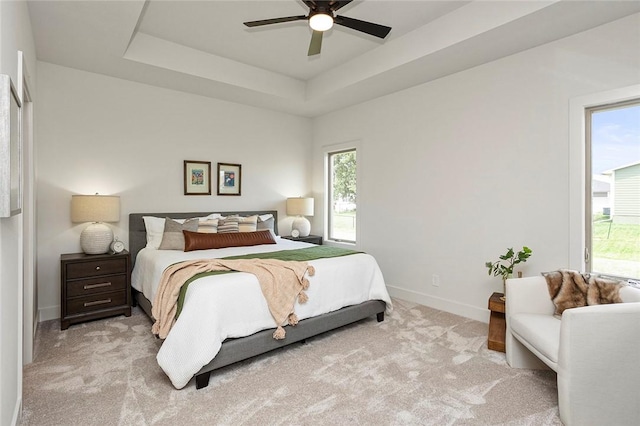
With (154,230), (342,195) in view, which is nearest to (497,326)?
(342,195)

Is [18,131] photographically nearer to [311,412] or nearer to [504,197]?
[311,412]

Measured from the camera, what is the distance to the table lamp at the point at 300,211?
17.1 ft

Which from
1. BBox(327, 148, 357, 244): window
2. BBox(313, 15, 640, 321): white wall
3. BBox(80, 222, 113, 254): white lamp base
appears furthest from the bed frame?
BBox(327, 148, 357, 244): window

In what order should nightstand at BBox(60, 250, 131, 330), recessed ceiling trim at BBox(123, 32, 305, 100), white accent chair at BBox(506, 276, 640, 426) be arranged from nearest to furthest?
1. white accent chair at BBox(506, 276, 640, 426)
2. nightstand at BBox(60, 250, 131, 330)
3. recessed ceiling trim at BBox(123, 32, 305, 100)

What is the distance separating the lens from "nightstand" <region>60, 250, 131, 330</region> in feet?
10.8

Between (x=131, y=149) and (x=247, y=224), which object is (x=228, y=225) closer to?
(x=247, y=224)

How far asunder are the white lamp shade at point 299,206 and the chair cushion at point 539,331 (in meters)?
3.27

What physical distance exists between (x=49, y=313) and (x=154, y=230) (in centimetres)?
133

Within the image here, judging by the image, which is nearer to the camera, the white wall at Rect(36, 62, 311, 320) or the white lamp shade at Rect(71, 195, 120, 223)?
the white lamp shade at Rect(71, 195, 120, 223)

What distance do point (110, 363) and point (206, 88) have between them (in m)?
3.25

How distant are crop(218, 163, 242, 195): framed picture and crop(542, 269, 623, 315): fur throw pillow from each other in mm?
3899

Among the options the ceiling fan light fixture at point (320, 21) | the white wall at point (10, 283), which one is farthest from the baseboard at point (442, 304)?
the white wall at point (10, 283)

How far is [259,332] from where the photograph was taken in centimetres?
258

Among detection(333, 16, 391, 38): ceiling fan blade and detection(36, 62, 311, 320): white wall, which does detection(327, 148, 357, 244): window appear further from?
detection(333, 16, 391, 38): ceiling fan blade
